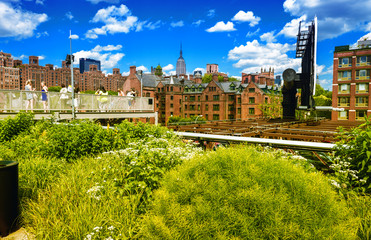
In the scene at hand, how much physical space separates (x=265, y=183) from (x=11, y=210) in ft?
13.3

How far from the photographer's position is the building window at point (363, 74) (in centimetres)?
5434

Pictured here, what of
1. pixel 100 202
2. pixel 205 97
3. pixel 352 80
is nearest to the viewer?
pixel 100 202

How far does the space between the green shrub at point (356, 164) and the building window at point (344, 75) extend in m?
63.3

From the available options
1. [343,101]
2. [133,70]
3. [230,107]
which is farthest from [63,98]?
[133,70]

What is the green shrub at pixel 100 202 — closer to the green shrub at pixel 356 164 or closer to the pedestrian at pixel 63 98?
the green shrub at pixel 356 164

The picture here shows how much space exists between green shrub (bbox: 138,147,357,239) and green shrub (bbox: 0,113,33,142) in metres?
9.57

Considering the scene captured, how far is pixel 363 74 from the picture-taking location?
54.8 meters

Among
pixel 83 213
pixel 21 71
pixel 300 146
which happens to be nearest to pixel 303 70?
pixel 300 146

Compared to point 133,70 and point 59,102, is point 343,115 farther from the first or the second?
point 59,102

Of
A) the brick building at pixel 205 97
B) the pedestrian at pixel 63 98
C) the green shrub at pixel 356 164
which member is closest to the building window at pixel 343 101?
the brick building at pixel 205 97

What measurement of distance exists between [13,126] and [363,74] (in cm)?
6593

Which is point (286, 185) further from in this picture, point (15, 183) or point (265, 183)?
point (15, 183)

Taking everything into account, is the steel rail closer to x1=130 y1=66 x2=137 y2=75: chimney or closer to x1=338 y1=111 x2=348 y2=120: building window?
x1=338 y1=111 x2=348 y2=120: building window

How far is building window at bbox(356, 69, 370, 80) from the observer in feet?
178
